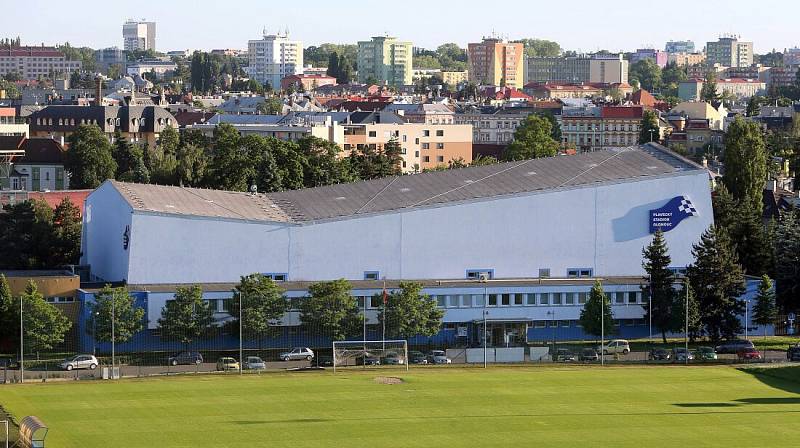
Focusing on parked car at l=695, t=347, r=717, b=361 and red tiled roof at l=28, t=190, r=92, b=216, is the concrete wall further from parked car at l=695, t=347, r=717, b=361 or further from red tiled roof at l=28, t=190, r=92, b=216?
red tiled roof at l=28, t=190, r=92, b=216

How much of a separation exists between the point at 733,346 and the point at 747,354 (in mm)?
1299

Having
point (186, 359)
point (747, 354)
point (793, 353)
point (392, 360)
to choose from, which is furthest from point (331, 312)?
point (793, 353)

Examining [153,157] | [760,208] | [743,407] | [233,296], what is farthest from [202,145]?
[743,407]

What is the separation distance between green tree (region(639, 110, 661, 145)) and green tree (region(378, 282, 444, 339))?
96.8 meters

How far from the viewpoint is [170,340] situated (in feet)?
201

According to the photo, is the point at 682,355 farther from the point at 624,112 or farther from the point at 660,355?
the point at 624,112

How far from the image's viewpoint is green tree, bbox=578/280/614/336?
211ft

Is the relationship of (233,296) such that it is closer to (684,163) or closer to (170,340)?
(170,340)

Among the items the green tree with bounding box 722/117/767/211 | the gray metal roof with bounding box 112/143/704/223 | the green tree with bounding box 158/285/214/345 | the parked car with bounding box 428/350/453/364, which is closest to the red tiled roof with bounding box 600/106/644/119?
the green tree with bounding box 722/117/767/211

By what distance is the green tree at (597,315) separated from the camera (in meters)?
64.4

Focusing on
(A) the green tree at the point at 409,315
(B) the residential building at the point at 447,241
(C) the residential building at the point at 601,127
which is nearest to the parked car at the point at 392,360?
(A) the green tree at the point at 409,315

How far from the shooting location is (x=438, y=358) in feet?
203

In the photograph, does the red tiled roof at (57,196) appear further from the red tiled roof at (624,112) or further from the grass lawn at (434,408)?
the red tiled roof at (624,112)

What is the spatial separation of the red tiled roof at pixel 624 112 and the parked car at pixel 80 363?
121m
